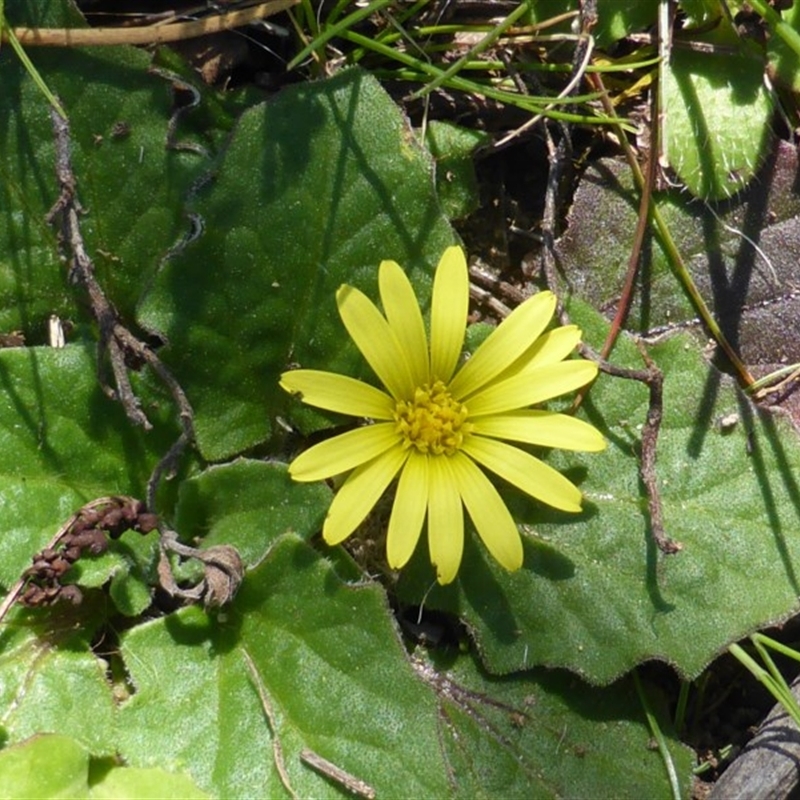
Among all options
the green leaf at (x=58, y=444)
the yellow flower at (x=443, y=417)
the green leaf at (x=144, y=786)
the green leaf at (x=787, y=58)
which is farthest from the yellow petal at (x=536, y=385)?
the green leaf at (x=144, y=786)

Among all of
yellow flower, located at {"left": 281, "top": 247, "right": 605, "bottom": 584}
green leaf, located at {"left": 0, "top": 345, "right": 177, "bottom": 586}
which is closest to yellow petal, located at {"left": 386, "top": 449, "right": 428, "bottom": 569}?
yellow flower, located at {"left": 281, "top": 247, "right": 605, "bottom": 584}

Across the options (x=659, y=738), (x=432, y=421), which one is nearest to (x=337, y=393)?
(x=432, y=421)

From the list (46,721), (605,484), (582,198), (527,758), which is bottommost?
(527,758)

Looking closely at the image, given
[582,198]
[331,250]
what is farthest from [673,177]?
[331,250]

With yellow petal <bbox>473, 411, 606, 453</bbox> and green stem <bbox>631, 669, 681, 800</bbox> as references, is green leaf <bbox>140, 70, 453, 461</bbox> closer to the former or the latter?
yellow petal <bbox>473, 411, 606, 453</bbox>

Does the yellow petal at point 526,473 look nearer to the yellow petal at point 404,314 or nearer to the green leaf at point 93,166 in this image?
the yellow petal at point 404,314

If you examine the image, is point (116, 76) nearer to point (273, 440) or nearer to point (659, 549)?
point (273, 440)

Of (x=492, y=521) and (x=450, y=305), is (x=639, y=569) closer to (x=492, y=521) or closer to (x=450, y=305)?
(x=492, y=521)
